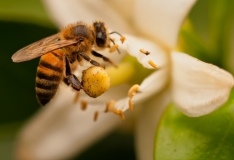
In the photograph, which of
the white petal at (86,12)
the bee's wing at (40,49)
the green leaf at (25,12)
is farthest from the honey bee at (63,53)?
the green leaf at (25,12)

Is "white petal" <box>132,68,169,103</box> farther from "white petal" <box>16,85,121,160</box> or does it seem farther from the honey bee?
"white petal" <box>16,85,121,160</box>

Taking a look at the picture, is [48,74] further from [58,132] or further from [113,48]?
[58,132]

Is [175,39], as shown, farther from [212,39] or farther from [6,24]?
[6,24]

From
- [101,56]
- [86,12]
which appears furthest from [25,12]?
[101,56]

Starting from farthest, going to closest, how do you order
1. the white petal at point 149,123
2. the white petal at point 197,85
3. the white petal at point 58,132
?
the white petal at point 58,132
the white petal at point 149,123
the white petal at point 197,85

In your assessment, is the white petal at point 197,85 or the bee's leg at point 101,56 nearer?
the white petal at point 197,85

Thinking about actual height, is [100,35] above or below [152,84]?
above

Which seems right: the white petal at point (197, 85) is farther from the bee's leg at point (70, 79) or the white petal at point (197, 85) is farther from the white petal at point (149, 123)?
the bee's leg at point (70, 79)
